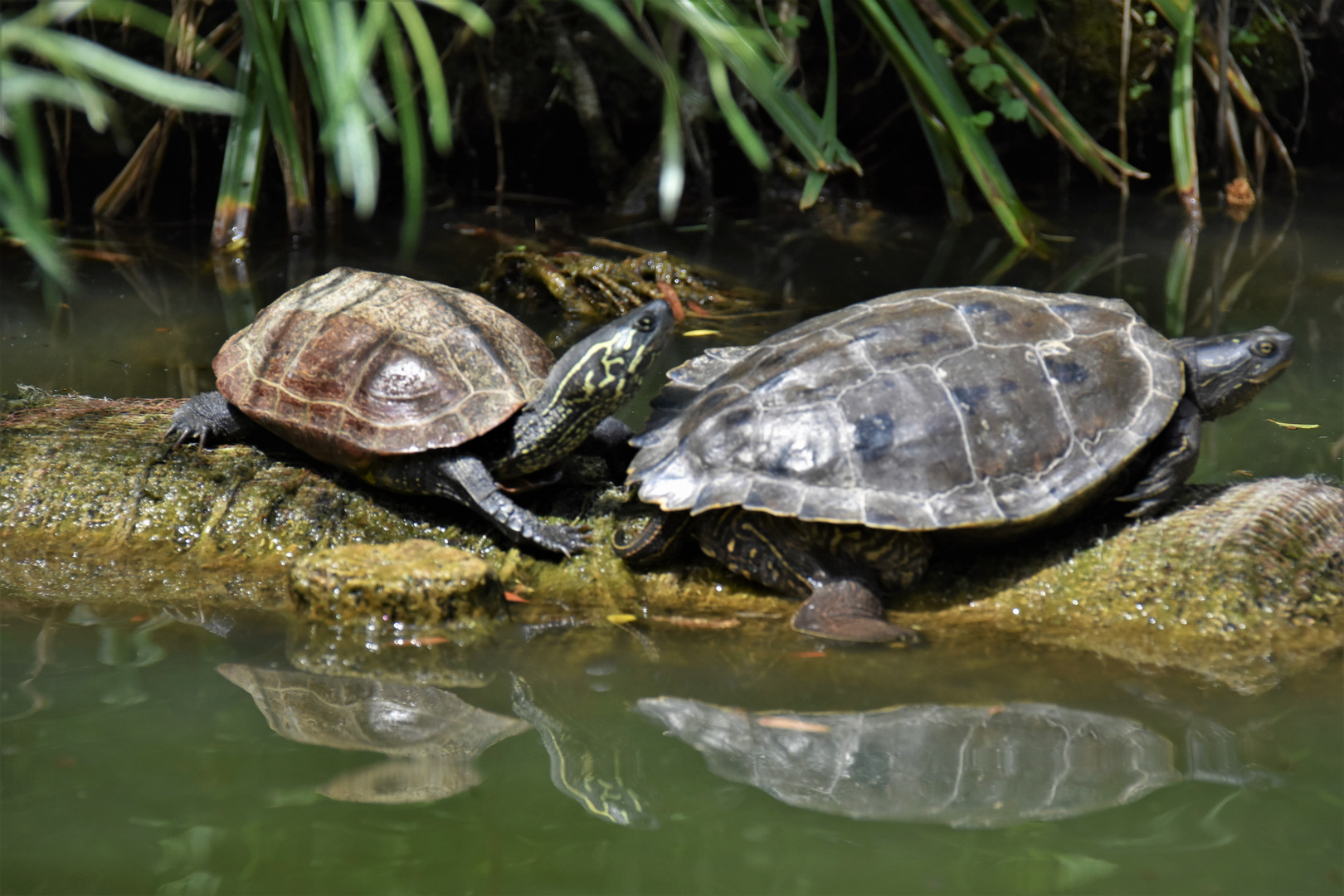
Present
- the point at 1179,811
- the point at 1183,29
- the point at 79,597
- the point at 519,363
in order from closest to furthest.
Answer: the point at 1179,811, the point at 79,597, the point at 519,363, the point at 1183,29

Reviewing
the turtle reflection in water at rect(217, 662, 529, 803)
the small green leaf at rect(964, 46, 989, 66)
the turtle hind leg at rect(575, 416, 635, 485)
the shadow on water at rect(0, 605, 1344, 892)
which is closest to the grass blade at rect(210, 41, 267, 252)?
the turtle hind leg at rect(575, 416, 635, 485)

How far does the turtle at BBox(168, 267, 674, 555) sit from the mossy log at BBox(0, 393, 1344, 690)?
0.19m

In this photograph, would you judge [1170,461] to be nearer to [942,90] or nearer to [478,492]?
[478,492]

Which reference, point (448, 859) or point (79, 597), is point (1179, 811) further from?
point (79, 597)

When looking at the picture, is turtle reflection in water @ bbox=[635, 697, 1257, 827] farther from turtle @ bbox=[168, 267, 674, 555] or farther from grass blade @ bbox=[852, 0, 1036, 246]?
grass blade @ bbox=[852, 0, 1036, 246]

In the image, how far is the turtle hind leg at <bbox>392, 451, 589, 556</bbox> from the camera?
12.5 ft

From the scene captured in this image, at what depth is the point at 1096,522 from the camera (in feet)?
12.6

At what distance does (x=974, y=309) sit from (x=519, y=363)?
5.69 ft

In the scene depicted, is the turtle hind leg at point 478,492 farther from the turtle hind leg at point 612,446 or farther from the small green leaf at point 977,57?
the small green leaf at point 977,57

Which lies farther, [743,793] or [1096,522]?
[1096,522]

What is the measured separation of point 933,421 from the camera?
11.6 feet

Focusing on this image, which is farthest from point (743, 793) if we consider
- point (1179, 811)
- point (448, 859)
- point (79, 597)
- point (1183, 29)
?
point (1183, 29)

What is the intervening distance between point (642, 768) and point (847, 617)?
1.07 meters

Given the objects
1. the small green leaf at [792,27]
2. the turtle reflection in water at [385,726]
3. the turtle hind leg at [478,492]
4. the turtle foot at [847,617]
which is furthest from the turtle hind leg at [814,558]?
the small green leaf at [792,27]
